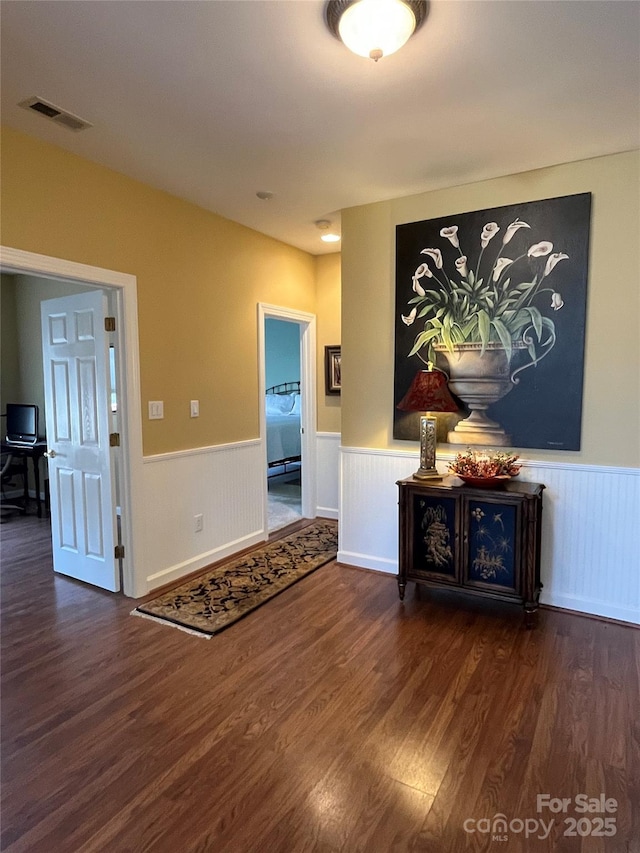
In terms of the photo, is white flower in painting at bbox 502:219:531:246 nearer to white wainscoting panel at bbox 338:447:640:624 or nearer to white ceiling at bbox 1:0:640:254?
white ceiling at bbox 1:0:640:254

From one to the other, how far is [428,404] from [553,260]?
44.9 inches

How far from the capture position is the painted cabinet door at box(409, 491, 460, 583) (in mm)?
2986

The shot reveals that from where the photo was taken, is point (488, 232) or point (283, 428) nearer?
Result: point (488, 232)

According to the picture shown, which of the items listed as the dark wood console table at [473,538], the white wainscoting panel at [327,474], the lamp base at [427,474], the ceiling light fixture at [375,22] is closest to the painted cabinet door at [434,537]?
the dark wood console table at [473,538]

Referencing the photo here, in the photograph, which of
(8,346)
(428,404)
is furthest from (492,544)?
(8,346)

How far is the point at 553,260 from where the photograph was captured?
9.75ft

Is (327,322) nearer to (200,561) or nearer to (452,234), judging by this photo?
(452,234)

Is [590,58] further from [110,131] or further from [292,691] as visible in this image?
[292,691]

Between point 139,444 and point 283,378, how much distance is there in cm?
519

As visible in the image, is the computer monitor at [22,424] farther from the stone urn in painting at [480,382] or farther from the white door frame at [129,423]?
the stone urn in painting at [480,382]

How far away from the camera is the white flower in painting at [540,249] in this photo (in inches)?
117

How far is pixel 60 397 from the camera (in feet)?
11.5

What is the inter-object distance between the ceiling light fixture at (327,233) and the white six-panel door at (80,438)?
1.78m

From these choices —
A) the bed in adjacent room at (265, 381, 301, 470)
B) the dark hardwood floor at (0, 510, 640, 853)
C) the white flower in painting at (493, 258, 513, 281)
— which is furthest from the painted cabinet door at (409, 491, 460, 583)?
the bed in adjacent room at (265, 381, 301, 470)
